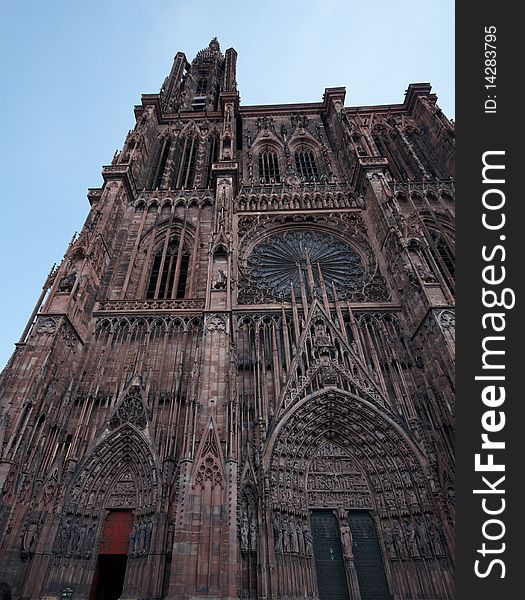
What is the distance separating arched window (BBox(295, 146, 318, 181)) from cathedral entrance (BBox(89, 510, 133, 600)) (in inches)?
716

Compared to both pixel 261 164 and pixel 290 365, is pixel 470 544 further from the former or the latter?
pixel 261 164

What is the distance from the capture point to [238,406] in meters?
11.1

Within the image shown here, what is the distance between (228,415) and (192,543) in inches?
117

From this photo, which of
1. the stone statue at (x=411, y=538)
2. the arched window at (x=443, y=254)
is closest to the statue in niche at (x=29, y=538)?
the stone statue at (x=411, y=538)

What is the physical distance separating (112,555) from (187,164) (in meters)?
20.4

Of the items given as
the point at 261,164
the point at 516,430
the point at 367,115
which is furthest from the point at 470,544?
the point at 367,115

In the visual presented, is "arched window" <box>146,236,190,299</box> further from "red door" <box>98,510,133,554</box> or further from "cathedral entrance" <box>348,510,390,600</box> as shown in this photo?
"cathedral entrance" <box>348,510,390,600</box>

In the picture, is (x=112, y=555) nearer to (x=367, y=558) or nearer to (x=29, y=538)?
(x=29, y=538)

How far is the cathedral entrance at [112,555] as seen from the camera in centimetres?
1012

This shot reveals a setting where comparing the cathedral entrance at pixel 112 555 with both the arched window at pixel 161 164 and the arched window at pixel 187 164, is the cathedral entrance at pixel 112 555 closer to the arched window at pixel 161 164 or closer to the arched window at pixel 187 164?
the arched window at pixel 187 164

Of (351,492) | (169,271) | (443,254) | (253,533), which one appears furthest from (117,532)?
(443,254)

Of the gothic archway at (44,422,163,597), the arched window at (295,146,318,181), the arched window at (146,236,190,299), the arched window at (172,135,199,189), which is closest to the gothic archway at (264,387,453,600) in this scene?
the gothic archway at (44,422,163,597)

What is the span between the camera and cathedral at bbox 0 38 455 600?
9.34 metres

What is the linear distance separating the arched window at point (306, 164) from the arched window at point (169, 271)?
8.67m
